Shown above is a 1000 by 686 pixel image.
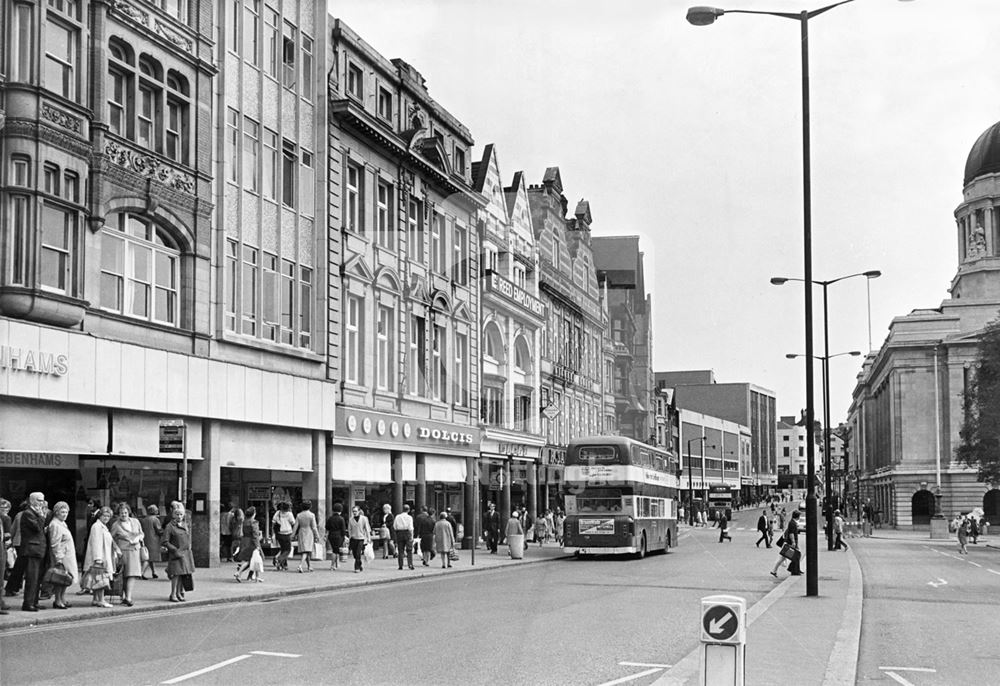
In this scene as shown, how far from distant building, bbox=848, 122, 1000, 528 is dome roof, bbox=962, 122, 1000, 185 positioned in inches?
3.5

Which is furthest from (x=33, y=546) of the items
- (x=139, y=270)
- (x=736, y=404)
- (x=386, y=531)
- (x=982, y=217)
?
(x=736, y=404)

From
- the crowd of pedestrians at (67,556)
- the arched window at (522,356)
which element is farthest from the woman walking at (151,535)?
the arched window at (522,356)

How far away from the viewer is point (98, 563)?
1939 centimetres

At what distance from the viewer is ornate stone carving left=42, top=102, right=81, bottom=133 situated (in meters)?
23.8

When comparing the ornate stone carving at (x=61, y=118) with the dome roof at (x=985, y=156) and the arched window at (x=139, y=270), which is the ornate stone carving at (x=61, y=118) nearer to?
the arched window at (x=139, y=270)

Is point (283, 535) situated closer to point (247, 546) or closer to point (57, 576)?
point (247, 546)

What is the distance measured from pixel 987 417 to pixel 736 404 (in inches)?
4126

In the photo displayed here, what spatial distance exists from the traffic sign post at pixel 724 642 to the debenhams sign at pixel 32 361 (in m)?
17.1

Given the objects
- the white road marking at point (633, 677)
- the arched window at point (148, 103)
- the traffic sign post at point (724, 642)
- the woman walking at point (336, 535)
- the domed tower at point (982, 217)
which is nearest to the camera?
the traffic sign post at point (724, 642)

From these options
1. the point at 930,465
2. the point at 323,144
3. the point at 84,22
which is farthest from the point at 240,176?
the point at 930,465

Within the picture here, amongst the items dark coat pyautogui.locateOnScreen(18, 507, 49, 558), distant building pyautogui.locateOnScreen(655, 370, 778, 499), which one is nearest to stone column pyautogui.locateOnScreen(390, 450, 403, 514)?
dark coat pyautogui.locateOnScreen(18, 507, 49, 558)

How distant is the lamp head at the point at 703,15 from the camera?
717 inches

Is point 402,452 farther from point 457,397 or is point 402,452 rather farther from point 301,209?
point 301,209

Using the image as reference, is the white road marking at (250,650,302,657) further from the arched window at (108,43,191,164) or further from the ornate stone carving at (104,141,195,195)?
the arched window at (108,43,191,164)
